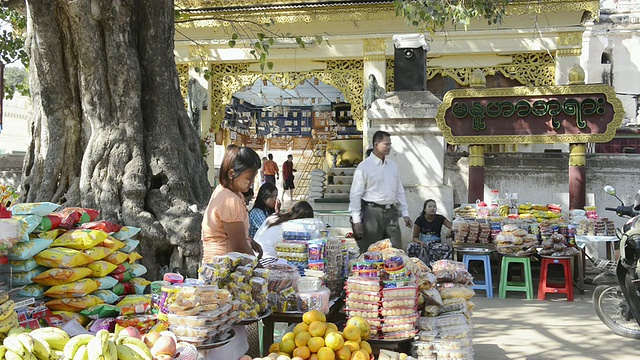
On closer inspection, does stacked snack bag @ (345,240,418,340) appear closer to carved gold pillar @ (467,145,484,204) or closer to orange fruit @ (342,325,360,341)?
orange fruit @ (342,325,360,341)

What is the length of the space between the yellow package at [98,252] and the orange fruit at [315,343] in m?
1.52

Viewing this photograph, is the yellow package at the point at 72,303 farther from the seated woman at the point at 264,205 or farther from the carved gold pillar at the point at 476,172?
the carved gold pillar at the point at 476,172

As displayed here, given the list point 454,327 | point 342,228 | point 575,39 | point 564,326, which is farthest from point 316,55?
point 454,327

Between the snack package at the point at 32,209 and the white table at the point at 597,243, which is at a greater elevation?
the snack package at the point at 32,209

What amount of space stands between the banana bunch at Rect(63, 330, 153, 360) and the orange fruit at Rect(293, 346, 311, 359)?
0.86 m

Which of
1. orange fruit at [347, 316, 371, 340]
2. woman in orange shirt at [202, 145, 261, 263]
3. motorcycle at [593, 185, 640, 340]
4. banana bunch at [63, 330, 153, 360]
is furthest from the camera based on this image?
motorcycle at [593, 185, 640, 340]

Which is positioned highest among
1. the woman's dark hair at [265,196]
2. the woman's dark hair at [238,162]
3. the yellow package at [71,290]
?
the woman's dark hair at [238,162]

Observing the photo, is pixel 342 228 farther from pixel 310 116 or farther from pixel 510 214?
pixel 310 116

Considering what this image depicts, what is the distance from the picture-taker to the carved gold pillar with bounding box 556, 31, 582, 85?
14.0 meters

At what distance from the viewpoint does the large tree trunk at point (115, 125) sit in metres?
5.64

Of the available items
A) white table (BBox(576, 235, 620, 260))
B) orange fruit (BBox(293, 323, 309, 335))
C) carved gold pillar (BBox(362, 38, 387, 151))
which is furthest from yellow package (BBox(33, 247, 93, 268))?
carved gold pillar (BBox(362, 38, 387, 151))

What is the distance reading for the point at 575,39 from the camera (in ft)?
46.0

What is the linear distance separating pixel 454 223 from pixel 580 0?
829 centimetres

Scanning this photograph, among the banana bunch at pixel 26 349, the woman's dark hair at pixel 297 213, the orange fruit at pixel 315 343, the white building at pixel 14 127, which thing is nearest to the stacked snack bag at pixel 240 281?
the orange fruit at pixel 315 343
